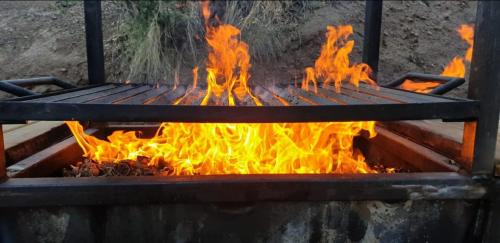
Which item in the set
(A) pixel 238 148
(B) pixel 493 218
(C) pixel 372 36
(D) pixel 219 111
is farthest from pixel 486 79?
(C) pixel 372 36

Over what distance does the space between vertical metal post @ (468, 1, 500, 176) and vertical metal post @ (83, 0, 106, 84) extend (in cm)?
208

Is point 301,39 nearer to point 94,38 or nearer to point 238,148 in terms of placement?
point 94,38

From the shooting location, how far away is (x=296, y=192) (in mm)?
1483

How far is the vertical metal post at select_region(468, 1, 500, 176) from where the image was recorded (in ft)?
4.79

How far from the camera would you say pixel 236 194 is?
Answer: 1.47 m

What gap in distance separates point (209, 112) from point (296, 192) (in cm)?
46

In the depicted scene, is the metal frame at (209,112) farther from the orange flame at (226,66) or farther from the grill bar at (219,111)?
the orange flame at (226,66)

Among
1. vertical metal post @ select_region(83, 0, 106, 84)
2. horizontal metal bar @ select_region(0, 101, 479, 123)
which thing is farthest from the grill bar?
vertical metal post @ select_region(83, 0, 106, 84)

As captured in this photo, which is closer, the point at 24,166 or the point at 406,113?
the point at 406,113

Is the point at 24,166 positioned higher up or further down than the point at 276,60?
further down

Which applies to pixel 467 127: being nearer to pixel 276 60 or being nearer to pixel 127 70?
pixel 276 60

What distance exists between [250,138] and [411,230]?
0.86 m

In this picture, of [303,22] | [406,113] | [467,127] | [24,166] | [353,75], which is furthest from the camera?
[303,22]

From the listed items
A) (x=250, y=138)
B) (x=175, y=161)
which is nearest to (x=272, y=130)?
(x=250, y=138)
